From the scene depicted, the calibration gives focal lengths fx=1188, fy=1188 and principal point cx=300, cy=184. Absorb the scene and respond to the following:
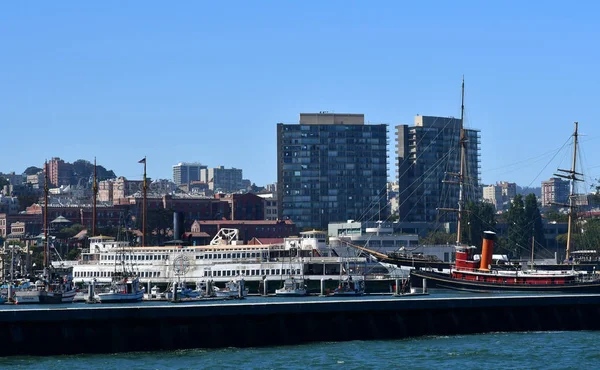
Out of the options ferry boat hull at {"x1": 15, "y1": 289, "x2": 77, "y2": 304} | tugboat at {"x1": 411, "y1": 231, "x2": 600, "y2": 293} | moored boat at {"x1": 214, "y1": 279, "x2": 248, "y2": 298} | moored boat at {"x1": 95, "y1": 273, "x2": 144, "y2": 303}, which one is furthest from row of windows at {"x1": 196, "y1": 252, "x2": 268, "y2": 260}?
ferry boat hull at {"x1": 15, "y1": 289, "x2": 77, "y2": 304}

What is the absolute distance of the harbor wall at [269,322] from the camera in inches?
1997

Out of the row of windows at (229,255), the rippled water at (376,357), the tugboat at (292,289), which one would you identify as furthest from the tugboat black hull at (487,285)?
the rippled water at (376,357)

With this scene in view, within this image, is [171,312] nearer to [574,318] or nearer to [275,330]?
[275,330]

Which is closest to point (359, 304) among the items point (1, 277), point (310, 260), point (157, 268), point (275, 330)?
point (275, 330)

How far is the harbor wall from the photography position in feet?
166

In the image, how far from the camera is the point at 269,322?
177ft

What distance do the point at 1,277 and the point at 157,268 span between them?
2066 cm

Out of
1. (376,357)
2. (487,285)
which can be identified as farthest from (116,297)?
(376,357)

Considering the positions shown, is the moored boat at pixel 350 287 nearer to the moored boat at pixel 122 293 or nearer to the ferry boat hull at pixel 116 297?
the moored boat at pixel 122 293

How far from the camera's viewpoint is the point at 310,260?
139 m

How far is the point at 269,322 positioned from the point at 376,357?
21.6ft

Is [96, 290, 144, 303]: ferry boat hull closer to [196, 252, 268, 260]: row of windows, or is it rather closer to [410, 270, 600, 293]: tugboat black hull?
[410, 270, 600, 293]: tugboat black hull

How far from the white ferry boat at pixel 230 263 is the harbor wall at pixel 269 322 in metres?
72.9

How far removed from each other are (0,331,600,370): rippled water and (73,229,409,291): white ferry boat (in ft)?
256
